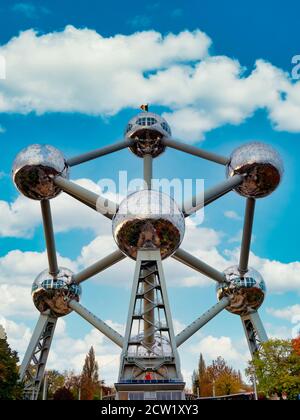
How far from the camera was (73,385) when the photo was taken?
42.2 meters

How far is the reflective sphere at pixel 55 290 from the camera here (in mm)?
19375

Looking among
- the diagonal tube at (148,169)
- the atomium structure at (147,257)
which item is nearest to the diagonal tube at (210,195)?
the atomium structure at (147,257)

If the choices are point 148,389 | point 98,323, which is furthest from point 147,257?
point 98,323

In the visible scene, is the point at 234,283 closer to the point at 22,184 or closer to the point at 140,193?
the point at 140,193

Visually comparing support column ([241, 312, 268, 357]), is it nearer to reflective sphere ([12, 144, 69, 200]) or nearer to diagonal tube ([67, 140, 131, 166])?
diagonal tube ([67, 140, 131, 166])

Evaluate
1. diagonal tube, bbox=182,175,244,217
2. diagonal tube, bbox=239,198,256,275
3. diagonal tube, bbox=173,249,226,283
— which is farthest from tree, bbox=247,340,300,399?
diagonal tube, bbox=182,175,244,217

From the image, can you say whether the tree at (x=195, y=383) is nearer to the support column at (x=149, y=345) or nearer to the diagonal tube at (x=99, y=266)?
the diagonal tube at (x=99, y=266)

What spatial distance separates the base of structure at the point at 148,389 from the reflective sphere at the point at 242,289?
7552mm

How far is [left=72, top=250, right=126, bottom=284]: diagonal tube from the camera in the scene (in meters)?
17.7

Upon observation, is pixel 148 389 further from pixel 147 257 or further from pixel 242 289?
pixel 242 289

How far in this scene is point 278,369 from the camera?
1852 cm

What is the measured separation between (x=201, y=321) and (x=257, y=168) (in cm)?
625
